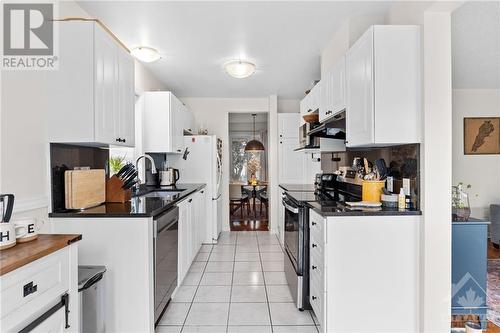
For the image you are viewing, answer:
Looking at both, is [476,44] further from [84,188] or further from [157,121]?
[84,188]

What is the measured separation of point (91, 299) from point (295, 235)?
5.22ft

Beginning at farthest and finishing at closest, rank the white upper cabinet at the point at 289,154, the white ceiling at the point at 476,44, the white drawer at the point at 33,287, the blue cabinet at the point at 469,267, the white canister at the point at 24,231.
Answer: the white upper cabinet at the point at 289,154 < the white ceiling at the point at 476,44 < the blue cabinet at the point at 469,267 < the white canister at the point at 24,231 < the white drawer at the point at 33,287

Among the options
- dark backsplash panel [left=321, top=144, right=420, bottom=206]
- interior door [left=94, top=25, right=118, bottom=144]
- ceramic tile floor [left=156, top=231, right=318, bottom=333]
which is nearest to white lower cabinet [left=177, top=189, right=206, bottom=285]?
ceramic tile floor [left=156, top=231, right=318, bottom=333]

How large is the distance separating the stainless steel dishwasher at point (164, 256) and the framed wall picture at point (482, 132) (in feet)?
16.3

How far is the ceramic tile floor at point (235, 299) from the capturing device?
224 cm

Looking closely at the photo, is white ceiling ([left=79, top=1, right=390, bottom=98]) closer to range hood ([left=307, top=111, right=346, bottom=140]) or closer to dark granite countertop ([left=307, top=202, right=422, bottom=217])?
range hood ([left=307, top=111, right=346, bottom=140])

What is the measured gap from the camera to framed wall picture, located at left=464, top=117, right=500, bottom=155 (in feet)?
15.8

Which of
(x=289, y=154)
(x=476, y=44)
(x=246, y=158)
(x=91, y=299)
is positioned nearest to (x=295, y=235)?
(x=91, y=299)

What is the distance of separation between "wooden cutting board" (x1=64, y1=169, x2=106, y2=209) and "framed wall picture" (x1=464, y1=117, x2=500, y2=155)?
5.50m

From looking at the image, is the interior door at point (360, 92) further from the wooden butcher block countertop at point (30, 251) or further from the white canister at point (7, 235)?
the white canister at point (7, 235)

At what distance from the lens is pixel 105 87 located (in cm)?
207

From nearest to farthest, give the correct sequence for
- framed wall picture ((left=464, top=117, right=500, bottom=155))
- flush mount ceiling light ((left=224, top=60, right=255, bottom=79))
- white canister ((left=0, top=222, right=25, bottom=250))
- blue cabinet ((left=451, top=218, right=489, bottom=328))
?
white canister ((left=0, top=222, right=25, bottom=250)) < blue cabinet ((left=451, top=218, right=489, bottom=328)) < flush mount ceiling light ((left=224, top=60, right=255, bottom=79)) < framed wall picture ((left=464, top=117, right=500, bottom=155))

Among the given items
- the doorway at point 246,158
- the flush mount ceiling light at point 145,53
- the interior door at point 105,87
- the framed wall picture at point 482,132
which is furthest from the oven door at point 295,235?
the doorway at point 246,158

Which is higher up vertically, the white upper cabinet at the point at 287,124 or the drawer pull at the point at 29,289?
the white upper cabinet at the point at 287,124
